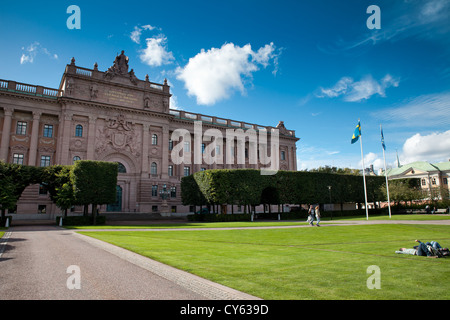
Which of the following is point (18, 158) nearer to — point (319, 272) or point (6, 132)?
point (6, 132)

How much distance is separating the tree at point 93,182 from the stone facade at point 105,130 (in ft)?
40.8

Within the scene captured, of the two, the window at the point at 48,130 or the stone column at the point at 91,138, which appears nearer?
the window at the point at 48,130

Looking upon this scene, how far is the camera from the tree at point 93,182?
35.4 meters

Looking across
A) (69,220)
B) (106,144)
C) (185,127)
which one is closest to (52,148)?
(106,144)

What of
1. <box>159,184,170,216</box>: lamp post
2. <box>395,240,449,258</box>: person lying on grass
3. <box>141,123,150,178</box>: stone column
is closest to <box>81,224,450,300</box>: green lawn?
<box>395,240,449,258</box>: person lying on grass

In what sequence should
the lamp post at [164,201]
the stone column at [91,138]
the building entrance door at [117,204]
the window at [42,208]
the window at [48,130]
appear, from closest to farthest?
the window at [42,208] < the window at [48,130] < the stone column at [91,138] < the building entrance door at [117,204] < the lamp post at [164,201]

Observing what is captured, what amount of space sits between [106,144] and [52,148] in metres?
8.59

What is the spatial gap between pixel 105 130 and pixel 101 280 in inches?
1892

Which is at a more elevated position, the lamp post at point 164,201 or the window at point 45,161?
the window at point 45,161

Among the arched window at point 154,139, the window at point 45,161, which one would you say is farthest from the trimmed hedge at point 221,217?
the window at point 45,161

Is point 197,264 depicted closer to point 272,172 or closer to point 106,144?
point 272,172

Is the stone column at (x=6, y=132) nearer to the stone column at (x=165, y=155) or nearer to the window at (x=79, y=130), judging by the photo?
the window at (x=79, y=130)

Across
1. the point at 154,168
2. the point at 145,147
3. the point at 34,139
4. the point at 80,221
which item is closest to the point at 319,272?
the point at 80,221
